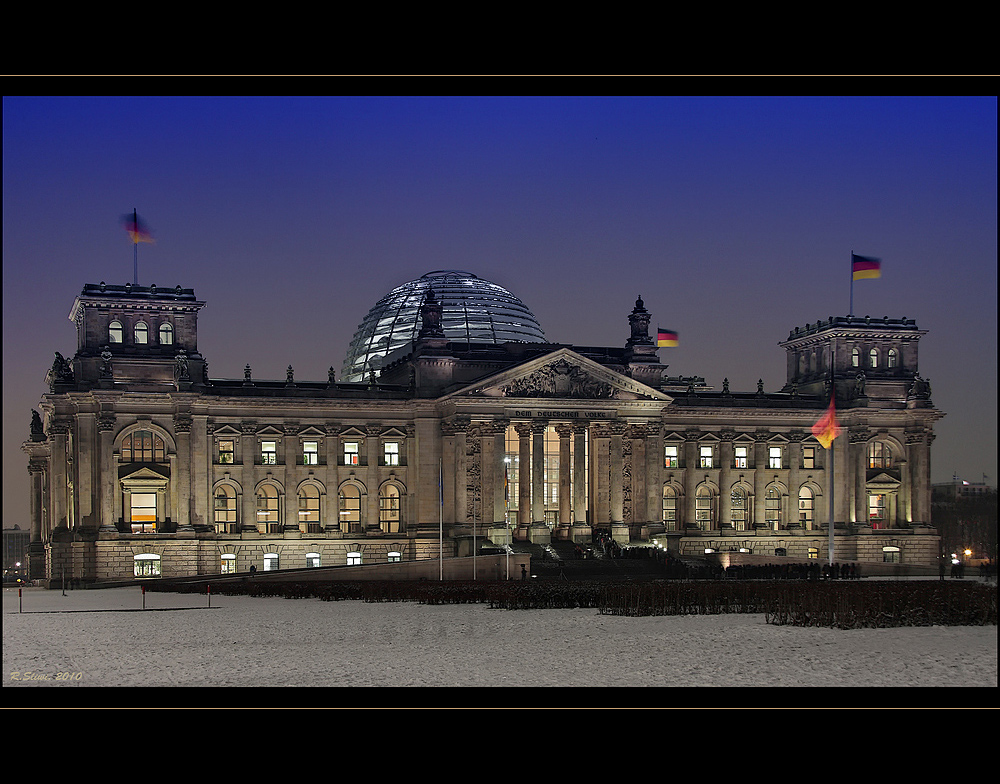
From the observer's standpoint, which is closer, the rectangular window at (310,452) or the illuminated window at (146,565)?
the illuminated window at (146,565)

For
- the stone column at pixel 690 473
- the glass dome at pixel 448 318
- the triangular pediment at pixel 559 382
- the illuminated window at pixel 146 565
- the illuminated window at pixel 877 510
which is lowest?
the illuminated window at pixel 146 565

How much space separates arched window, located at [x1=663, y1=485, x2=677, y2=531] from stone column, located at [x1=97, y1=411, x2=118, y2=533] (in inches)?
1665

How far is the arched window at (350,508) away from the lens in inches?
3858

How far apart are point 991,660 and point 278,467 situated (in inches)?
2920

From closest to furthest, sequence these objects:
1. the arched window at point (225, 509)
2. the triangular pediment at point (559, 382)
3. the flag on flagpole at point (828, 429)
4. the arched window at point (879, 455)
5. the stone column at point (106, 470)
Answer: the stone column at point (106, 470), the flag on flagpole at point (828, 429), the arched window at point (225, 509), the triangular pediment at point (559, 382), the arched window at point (879, 455)

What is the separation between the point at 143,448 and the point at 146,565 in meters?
8.30

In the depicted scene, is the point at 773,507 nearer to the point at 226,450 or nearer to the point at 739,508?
the point at 739,508

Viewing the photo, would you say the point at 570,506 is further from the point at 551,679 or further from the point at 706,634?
the point at 551,679

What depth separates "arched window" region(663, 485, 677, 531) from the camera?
106 metres

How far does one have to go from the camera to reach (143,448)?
9269cm

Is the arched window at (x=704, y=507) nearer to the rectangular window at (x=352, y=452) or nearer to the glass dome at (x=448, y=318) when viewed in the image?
the glass dome at (x=448, y=318)

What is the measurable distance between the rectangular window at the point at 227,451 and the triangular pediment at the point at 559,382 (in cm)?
1627

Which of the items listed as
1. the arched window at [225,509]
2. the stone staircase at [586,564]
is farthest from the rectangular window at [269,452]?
the stone staircase at [586,564]

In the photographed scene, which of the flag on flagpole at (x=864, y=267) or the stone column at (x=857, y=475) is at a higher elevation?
the flag on flagpole at (x=864, y=267)
